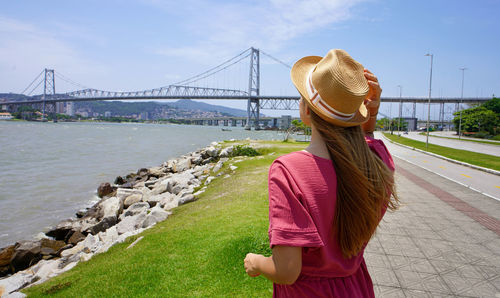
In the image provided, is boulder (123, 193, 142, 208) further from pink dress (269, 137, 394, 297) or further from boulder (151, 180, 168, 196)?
pink dress (269, 137, 394, 297)

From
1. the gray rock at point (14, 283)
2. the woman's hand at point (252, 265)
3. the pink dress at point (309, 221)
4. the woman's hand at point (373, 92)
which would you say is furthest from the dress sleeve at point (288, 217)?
the gray rock at point (14, 283)

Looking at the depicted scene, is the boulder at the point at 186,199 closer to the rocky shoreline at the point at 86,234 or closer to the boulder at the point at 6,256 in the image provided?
the rocky shoreline at the point at 86,234

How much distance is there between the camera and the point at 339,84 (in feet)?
4.01

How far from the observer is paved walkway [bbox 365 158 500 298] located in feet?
10.9

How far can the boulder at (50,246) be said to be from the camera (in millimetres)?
6982

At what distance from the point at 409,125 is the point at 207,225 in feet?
365

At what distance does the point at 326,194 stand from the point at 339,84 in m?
0.41

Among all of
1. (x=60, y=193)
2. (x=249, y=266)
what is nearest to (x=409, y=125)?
(x=60, y=193)

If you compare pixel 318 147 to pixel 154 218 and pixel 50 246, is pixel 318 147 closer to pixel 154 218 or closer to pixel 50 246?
pixel 154 218

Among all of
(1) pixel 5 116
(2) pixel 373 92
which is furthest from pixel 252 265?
(1) pixel 5 116

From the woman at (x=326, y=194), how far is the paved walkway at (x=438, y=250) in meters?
2.34

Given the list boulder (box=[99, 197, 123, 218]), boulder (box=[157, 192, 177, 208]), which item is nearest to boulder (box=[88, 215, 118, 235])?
boulder (box=[99, 197, 123, 218])

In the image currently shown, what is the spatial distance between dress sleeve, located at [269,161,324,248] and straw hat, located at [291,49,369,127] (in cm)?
30

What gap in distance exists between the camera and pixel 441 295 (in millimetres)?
3160
